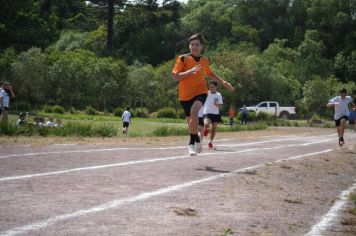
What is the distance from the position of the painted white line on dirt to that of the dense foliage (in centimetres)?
4877

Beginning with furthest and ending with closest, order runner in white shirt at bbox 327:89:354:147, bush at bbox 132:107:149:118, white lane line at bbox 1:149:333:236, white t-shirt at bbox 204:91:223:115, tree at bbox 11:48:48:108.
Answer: bush at bbox 132:107:149:118 → tree at bbox 11:48:48:108 → runner in white shirt at bbox 327:89:354:147 → white t-shirt at bbox 204:91:223:115 → white lane line at bbox 1:149:333:236

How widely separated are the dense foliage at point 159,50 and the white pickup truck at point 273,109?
3.26 metres

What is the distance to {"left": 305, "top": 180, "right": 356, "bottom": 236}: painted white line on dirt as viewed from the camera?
15.6ft

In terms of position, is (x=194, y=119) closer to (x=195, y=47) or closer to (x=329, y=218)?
(x=195, y=47)

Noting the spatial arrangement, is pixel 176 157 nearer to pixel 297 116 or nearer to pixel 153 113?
pixel 153 113

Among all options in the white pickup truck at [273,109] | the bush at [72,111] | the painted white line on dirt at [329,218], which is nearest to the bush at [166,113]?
the bush at [72,111]

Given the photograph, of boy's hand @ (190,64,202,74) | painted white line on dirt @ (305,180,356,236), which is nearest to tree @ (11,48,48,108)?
boy's hand @ (190,64,202,74)

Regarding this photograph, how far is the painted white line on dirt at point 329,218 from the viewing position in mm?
4755

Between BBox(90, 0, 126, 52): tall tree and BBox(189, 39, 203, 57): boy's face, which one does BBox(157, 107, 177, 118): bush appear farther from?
BBox(189, 39, 203, 57): boy's face

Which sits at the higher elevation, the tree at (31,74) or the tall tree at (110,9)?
the tall tree at (110,9)

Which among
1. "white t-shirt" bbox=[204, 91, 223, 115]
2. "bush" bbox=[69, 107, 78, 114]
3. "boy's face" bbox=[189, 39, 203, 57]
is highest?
"boy's face" bbox=[189, 39, 203, 57]

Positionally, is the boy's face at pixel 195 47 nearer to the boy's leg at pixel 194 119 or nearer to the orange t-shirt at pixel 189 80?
the orange t-shirt at pixel 189 80

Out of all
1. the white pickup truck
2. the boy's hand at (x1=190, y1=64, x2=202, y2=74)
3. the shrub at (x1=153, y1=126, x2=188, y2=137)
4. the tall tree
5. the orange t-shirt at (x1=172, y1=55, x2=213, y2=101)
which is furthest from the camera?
the tall tree

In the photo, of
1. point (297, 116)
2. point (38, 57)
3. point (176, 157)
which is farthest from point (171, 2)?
point (176, 157)
